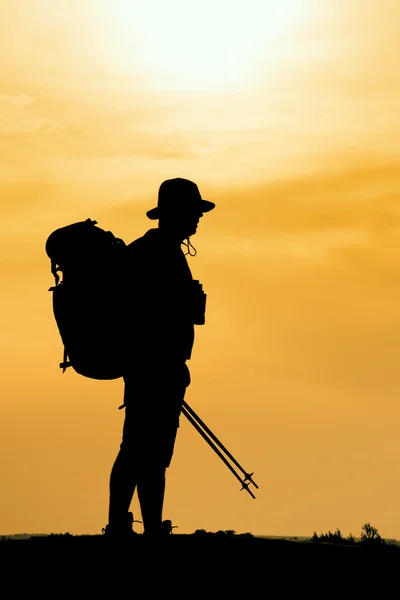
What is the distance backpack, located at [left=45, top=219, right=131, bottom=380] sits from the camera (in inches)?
448

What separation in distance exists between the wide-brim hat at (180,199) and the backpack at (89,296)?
1.91ft

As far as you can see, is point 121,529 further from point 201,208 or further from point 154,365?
point 201,208

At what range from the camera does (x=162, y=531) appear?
11.5 metres

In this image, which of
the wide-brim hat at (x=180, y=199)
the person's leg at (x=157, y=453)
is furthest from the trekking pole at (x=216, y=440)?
the wide-brim hat at (x=180, y=199)

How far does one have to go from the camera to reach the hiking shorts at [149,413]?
11555mm

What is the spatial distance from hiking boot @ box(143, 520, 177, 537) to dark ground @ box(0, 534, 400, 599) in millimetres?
494

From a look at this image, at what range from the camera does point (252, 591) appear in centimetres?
898

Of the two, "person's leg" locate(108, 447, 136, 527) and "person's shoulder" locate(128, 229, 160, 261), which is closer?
"person's leg" locate(108, 447, 136, 527)

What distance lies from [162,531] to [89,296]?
2.15m

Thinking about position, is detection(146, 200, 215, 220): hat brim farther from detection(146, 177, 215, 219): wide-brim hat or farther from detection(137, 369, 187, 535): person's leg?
detection(137, 369, 187, 535): person's leg

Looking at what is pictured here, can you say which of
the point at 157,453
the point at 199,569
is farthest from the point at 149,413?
the point at 199,569

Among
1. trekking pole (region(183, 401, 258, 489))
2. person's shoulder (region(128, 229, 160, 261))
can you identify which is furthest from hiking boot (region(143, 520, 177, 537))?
person's shoulder (region(128, 229, 160, 261))

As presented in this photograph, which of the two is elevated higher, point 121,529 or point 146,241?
point 146,241

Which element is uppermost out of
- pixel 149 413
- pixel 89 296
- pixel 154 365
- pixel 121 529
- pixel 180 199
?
pixel 180 199
